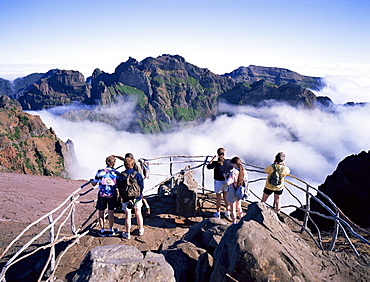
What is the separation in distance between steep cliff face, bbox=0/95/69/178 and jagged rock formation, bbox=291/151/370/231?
142 feet

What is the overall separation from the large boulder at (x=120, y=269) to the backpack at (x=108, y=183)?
207 cm

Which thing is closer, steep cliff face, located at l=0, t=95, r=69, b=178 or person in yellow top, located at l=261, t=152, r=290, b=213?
person in yellow top, located at l=261, t=152, r=290, b=213

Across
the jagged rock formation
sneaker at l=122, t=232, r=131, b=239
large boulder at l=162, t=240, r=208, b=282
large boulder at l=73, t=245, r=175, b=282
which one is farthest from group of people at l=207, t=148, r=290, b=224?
the jagged rock formation

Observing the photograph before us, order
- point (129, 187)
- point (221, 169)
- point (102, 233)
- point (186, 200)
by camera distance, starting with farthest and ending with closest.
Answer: point (186, 200) → point (221, 169) → point (102, 233) → point (129, 187)

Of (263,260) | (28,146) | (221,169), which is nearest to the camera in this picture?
(263,260)

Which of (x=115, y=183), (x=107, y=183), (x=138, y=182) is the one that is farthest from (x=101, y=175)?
(x=138, y=182)

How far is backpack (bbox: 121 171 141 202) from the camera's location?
5785mm

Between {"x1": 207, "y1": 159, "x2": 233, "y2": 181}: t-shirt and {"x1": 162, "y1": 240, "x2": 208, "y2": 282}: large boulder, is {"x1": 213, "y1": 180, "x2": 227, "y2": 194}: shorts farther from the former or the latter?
{"x1": 162, "y1": 240, "x2": 208, "y2": 282}: large boulder

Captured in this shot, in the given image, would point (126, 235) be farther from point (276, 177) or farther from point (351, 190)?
point (351, 190)

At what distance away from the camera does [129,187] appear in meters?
5.81

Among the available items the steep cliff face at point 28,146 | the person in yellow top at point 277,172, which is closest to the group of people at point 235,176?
the person in yellow top at point 277,172

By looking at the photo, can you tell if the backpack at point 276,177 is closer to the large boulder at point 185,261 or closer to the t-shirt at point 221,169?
the t-shirt at point 221,169

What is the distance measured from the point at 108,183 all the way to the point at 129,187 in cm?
Answer: 58

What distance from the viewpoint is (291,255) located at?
147 inches
